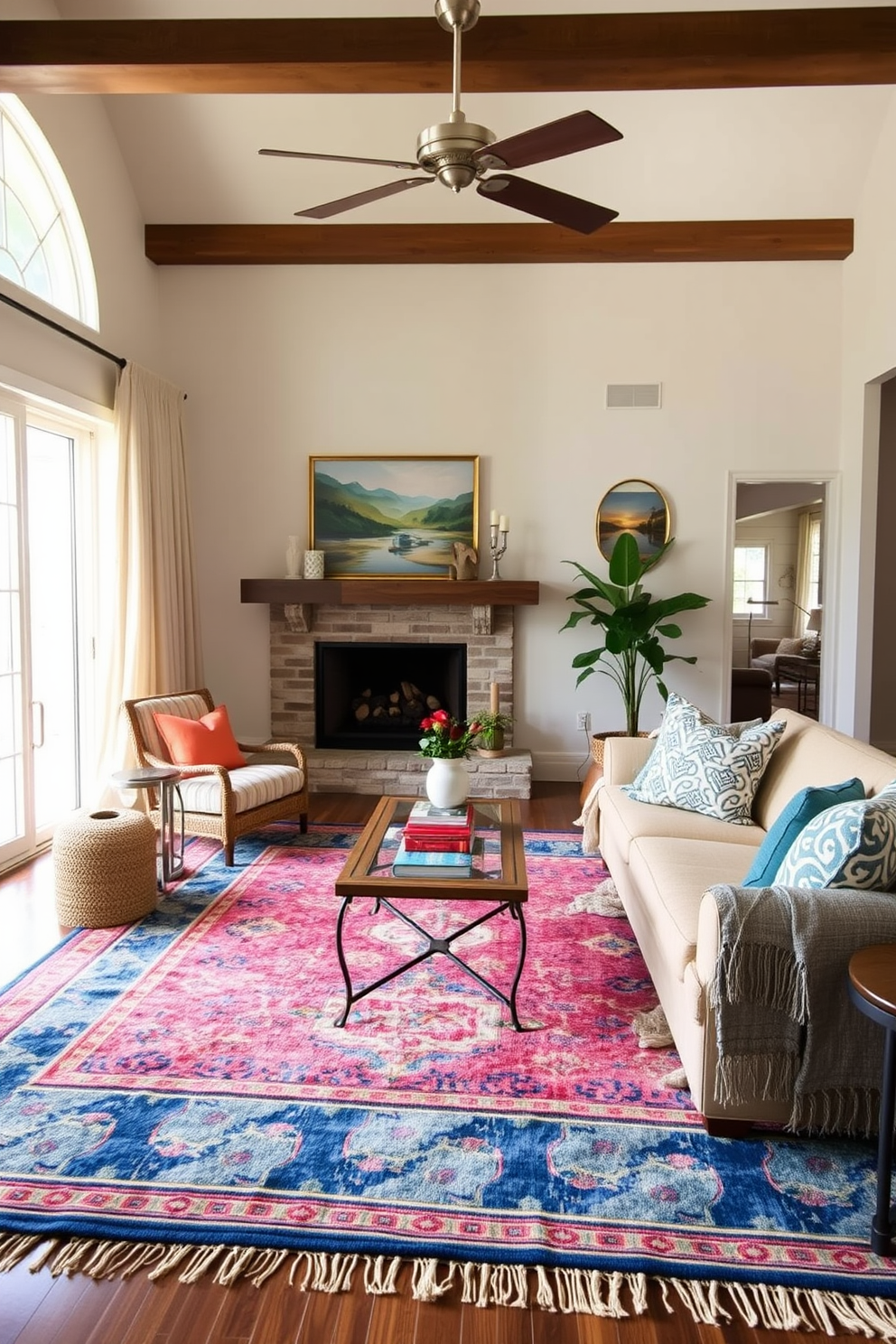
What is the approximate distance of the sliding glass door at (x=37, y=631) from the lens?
4191mm

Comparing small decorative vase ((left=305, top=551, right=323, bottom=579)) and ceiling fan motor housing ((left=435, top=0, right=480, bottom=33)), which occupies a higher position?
ceiling fan motor housing ((left=435, top=0, right=480, bottom=33))

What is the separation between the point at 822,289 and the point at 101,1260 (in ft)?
19.8

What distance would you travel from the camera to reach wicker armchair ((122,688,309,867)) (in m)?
4.13

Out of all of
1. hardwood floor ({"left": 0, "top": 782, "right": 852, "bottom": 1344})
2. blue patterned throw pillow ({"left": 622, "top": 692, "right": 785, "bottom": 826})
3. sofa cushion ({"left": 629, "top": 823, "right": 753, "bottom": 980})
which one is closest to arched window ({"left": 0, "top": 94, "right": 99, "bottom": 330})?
blue patterned throw pillow ({"left": 622, "top": 692, "right": 785, "bottom": 826})

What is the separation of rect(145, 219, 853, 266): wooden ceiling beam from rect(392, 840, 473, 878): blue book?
4196 millimetres

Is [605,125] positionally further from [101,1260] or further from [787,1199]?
[101,1260]

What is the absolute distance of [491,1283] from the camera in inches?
68.4

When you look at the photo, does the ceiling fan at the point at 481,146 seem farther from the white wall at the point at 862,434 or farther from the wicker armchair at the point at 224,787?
the white wall at the point at 862,434

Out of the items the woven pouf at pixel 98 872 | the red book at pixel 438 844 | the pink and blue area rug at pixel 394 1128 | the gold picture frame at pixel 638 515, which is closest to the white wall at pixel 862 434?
the gold picture frame at pixel 638 515

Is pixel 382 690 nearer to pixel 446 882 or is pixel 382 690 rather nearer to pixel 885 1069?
pixel 446 882

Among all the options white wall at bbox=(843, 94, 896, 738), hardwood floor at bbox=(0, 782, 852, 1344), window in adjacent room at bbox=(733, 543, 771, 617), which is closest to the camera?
hardwood floor at bbox=(0, 782, 852, 1344)

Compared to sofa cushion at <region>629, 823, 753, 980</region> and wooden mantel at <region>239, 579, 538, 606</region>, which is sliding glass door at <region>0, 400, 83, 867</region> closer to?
wooden mantel at <region>239, 579, 538, 606</region>

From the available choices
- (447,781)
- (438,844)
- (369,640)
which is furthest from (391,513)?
(438,844)

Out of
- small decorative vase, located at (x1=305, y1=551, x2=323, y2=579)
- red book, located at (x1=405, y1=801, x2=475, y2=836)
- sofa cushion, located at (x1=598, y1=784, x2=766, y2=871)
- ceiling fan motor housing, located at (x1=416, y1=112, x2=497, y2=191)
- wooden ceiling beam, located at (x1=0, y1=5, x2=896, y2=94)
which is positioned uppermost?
wooden ceiling beam, located at (x1=0, y1=5, x2=896, y2=94)
